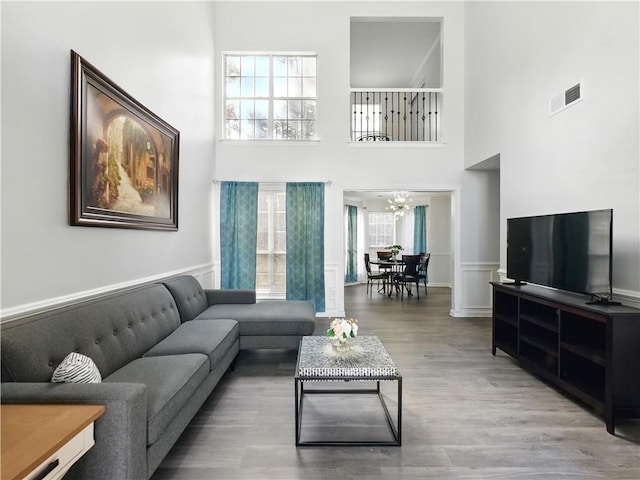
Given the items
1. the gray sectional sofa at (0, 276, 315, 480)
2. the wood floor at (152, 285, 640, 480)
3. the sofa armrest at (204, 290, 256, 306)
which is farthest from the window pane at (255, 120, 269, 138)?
the wood floor at (152, 285, 640, 480)

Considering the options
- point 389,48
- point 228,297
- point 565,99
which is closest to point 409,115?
point 389,48

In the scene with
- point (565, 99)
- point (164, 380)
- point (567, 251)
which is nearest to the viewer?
point (164, 380)

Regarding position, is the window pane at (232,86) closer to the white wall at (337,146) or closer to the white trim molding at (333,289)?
the white wall at (337,146)

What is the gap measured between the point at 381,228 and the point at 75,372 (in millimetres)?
8909

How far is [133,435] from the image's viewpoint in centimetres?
138

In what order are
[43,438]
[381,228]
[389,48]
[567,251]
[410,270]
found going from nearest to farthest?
[43,438], [567,251], [389,48], [410,270], [381,228]

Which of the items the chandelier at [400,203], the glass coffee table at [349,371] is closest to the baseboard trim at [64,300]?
the glass coffee table at [349,371]

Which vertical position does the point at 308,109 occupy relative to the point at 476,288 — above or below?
above

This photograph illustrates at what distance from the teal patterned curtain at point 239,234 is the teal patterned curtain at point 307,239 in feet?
1.97

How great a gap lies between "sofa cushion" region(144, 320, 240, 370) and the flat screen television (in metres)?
2.92

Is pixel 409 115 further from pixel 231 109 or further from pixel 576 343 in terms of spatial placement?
pixel 576 343

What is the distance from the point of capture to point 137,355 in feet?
7.56

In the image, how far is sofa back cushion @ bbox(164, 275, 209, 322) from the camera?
10.4ft

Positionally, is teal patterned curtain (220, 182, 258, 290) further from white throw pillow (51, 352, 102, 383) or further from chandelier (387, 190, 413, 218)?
chandelier (387, 190, 413, 218)
